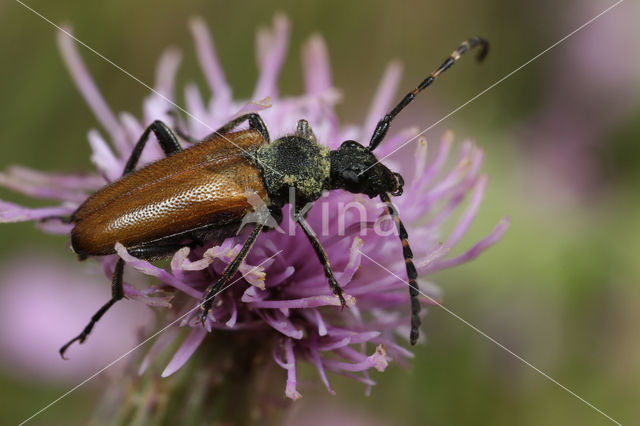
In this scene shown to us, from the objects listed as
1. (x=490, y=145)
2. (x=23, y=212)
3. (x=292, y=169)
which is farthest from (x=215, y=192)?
(x=490, y=145)

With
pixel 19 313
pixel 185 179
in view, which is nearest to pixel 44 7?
pixel 19 313

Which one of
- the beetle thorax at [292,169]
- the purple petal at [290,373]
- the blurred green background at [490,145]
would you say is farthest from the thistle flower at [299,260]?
the blurred green background at [490,145]

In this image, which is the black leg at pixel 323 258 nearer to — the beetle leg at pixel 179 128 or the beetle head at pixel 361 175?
the beetle head at pixel 361 175

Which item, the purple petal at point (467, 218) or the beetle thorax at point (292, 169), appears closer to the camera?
the beetle thorax at point (292, 169)

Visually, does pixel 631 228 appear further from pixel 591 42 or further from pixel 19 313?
pixel 19 313

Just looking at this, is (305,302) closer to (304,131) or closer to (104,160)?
(304,131)

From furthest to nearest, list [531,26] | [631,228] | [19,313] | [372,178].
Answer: [531,26], [631,228], [19,313], [372,178]
